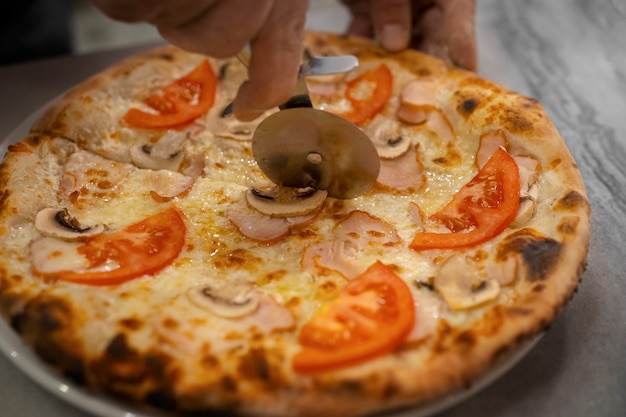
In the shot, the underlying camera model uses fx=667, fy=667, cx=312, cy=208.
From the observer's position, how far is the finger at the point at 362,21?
422cm

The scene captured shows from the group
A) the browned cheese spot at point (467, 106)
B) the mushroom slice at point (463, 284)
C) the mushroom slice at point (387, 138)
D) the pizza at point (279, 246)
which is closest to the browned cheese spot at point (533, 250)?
the pizza at point (279, 246)

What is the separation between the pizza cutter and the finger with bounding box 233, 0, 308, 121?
33 centimetres

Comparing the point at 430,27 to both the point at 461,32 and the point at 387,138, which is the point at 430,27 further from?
the point at 387,138

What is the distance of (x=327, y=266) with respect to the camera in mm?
2494

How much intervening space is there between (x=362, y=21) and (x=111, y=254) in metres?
2.47

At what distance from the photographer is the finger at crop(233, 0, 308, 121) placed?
7.01ft

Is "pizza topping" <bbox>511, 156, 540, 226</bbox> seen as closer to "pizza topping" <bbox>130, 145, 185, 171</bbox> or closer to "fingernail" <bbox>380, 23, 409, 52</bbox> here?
"fingernail" <bbox>380, 23, 409, 52</bbox>

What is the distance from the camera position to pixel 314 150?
272 cm

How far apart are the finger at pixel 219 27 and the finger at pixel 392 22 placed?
68.8 inches

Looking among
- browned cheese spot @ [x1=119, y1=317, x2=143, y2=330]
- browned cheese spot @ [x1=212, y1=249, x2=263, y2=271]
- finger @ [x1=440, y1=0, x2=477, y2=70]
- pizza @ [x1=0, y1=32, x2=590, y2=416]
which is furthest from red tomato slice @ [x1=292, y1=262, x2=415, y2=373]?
finger @ [x1=440, y1=0, x2=477, y2=70]

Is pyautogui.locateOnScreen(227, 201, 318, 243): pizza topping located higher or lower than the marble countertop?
higher

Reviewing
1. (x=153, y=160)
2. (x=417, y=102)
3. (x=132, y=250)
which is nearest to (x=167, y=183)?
(x=153, y=160)

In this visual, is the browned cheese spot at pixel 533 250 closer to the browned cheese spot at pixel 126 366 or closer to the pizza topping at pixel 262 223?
the pizza topping at pixel 262 223

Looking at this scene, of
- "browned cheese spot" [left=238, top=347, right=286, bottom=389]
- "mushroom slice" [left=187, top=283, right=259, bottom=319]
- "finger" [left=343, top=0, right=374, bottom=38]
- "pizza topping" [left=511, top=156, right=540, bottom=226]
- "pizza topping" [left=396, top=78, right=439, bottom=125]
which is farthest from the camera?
"finger" [left=343, top=0, right=374, bottom=38]
